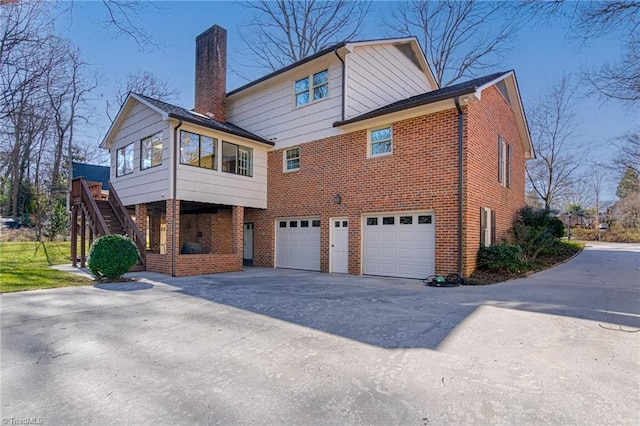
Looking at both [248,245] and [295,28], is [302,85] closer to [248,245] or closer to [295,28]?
[248,245]

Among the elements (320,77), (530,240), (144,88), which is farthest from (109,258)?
(144,88)

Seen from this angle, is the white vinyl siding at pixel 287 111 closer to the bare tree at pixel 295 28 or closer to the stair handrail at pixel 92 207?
the stair handrail at pixel 92 207

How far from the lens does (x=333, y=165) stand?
39.8ft

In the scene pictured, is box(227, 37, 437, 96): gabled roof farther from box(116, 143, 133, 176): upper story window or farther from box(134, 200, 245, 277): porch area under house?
box(134, 200, 245, 277): porch area under house

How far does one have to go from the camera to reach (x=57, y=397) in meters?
2.99

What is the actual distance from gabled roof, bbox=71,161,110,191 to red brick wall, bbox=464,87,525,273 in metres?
26.2

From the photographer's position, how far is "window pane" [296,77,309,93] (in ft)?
42.4

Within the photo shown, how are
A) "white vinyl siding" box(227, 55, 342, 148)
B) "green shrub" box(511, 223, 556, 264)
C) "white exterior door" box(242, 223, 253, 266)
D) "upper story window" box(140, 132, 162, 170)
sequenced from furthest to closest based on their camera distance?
"white exterior door" box(242, 223, 253, 266) < "green shrub" box(511, 223, 556, 264) < "white vinyl siding" box(227, 55, 342, 148) < "upper story window" box(140, 132, 162, 170)

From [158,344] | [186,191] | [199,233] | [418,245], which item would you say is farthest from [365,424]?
[199,233]

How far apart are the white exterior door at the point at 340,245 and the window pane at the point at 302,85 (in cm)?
515

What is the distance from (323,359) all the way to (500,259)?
799cm

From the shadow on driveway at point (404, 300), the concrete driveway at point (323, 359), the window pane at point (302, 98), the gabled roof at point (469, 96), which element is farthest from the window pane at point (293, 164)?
the concrete driveway at point (323, 359)

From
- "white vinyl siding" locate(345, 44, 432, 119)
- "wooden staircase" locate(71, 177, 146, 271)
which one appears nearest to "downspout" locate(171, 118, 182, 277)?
"wooden staircase" locate(71, 177, 146, 271)

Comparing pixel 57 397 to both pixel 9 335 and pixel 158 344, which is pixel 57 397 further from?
pixel 9 335
